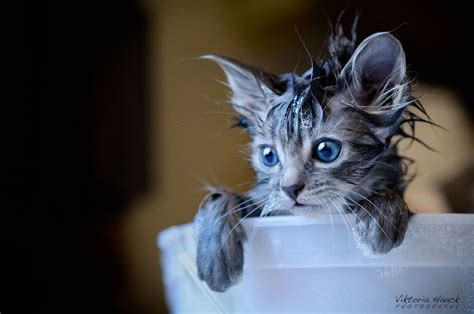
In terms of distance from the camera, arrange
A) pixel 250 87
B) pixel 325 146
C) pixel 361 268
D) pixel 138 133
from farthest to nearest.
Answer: pixel 138 133 → pixel 250 87 → pixel 325 146 → pixel 361 268

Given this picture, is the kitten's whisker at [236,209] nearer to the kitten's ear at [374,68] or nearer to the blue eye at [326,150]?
the blue eye at [326,150]

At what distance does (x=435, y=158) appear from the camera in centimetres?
137

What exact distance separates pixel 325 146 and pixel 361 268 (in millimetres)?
196

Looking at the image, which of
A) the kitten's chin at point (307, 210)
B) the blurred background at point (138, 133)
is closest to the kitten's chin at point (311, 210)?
the kitten's chin at point (307, 210)

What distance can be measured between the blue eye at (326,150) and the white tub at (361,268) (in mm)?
108

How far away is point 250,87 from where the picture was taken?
924mm

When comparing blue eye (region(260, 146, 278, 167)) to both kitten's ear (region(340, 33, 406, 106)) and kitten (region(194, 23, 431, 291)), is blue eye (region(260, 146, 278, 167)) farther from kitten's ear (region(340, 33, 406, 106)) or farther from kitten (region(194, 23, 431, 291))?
kitten's ear (region(340, 33, 406, 106))

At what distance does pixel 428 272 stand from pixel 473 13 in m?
0.91

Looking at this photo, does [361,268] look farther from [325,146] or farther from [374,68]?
[374,68]

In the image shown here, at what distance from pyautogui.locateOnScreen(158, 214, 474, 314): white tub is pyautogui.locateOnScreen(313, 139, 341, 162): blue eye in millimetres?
108

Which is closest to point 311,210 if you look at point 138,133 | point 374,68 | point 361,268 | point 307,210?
point 307,210

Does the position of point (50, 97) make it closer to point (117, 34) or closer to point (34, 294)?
point (117, 34)

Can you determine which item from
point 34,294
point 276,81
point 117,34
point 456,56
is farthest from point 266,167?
point 117,34

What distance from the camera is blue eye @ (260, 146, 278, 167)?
868 mm
